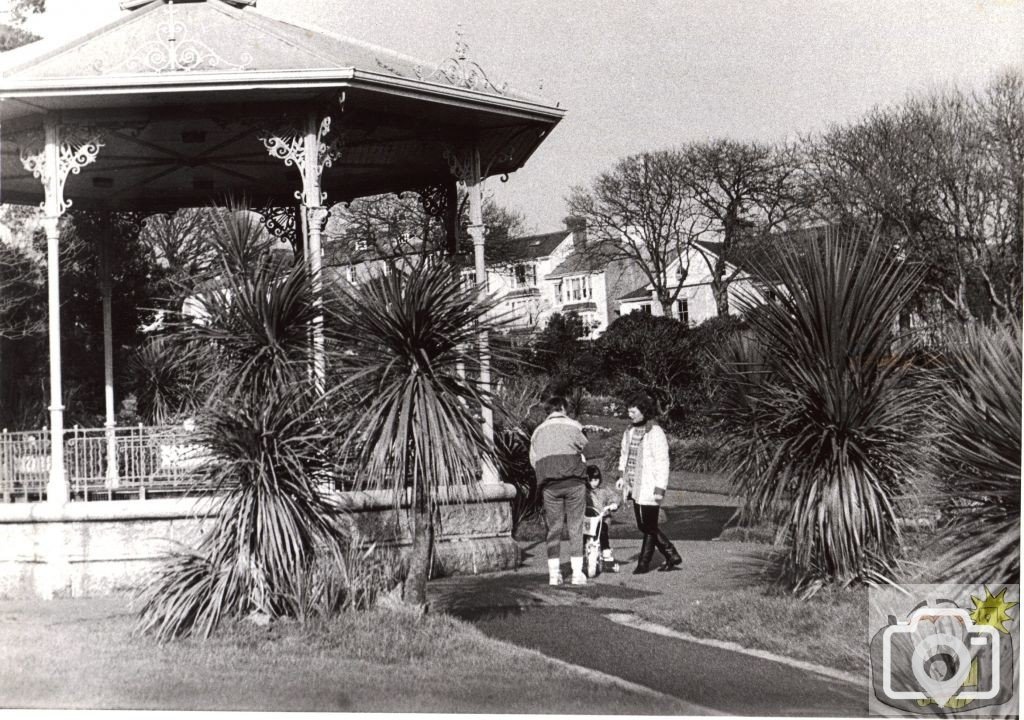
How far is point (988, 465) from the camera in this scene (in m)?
6.08

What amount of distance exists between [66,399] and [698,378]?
19.3m

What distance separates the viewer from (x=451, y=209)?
14430 mm

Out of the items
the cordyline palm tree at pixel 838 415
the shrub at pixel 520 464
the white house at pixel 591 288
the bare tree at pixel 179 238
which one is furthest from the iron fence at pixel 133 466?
the white house at pixel 591 288

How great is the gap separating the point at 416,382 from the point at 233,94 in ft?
13.3

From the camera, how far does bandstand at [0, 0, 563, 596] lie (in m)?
10.8

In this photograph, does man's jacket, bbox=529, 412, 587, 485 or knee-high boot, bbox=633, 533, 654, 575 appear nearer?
man's jacket, bbox=529, 412, 587, 485

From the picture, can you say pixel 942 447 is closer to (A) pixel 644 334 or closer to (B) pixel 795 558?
(B) pixel 795 558

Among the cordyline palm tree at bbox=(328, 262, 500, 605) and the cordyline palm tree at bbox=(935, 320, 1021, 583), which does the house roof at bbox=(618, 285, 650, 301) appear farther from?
the cordyline palm tree at bbox=(935, 320, 1021, 583)

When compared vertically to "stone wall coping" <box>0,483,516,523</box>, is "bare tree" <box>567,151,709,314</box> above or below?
above

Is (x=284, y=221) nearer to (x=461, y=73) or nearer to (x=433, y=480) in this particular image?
(x=461, y=73)

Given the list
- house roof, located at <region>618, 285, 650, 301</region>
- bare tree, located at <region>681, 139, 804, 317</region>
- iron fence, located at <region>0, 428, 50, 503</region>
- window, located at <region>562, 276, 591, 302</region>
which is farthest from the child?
window, located at <region>562, 276, 591, 302</region>

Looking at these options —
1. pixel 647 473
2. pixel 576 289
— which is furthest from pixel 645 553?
pixel 576 289

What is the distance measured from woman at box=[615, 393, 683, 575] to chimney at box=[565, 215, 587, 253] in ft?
154

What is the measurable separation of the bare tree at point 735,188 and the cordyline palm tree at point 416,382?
3947 centimetres
